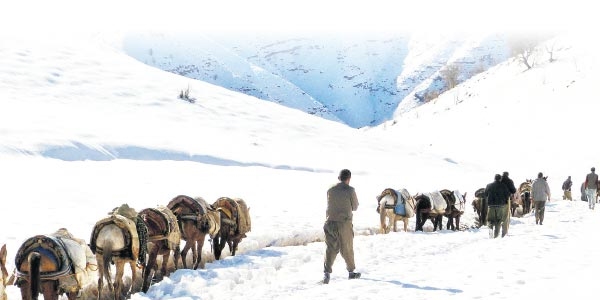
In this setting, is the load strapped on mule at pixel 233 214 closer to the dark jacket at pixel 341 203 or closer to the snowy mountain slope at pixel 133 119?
the dark jacket at pixel 341 203

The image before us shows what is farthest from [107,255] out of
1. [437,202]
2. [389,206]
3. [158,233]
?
[437,202]

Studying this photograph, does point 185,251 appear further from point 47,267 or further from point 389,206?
point 389,206

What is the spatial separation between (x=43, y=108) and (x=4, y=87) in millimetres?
4916

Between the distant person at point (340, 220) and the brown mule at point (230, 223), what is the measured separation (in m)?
3.77

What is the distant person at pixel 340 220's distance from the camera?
10.3 metres

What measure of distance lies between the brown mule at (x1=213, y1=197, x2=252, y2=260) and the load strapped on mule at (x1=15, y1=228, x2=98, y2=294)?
5.15 meters

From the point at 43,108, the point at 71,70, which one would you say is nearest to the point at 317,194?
the point at 43,108

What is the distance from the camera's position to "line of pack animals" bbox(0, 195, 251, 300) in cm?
802

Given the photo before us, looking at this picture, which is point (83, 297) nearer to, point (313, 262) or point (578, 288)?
point (313, 262)

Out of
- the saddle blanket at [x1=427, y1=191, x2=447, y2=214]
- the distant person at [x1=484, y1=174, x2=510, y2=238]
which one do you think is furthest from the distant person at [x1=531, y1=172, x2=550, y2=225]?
the distant person at [x1=484, y1=174, x2=510, y2=238]

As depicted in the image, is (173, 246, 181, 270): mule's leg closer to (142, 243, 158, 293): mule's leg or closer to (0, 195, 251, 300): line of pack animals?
(0, 195, 251, 300): line of pack animals

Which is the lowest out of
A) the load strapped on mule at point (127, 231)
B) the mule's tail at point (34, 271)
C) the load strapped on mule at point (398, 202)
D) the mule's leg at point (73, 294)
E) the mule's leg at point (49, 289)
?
the mule's leg at point (73, 294)

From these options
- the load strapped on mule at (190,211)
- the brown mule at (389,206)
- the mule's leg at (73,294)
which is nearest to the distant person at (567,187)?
the brown mule at (389,206)

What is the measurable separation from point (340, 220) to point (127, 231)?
11.6ft
